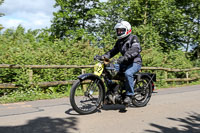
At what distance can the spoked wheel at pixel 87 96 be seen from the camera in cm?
518

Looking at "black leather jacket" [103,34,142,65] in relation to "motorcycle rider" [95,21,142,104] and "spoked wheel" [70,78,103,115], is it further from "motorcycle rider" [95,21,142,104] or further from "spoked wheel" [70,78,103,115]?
"spoked wheel" [70,78,103,115]

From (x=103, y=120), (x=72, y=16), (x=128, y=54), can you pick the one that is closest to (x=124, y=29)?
(x=128, y=54)

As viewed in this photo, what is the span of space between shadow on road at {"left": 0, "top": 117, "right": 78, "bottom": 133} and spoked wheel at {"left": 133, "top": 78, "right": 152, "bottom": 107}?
2068 mm

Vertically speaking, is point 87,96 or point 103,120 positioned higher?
point 87,96

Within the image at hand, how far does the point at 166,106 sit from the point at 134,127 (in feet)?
7.67

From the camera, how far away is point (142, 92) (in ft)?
21.0

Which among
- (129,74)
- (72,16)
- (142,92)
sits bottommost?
(142,92)

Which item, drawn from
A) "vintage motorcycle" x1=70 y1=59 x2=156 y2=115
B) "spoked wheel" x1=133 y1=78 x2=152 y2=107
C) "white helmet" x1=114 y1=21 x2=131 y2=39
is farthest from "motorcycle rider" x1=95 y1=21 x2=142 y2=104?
"spoked wheel" x1=133 y1=78 x2=152 y2=107

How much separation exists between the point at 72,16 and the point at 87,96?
81.6 feet

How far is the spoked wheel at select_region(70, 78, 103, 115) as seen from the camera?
5184 millimetres

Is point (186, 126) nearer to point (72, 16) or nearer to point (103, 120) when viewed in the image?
point (103, 120)

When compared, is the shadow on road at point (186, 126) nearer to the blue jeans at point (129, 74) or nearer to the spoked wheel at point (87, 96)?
the blue jeans at point (129, 74)

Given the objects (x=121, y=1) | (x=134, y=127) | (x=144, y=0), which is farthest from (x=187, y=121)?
(x=121, y=1)

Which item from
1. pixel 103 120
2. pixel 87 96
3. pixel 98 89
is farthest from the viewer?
pixel 98 89
